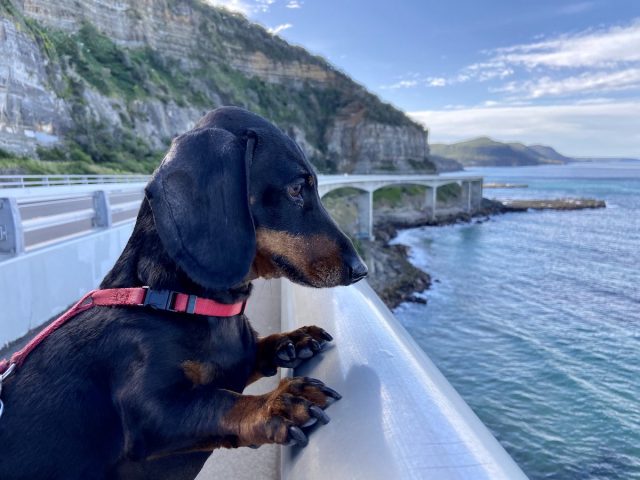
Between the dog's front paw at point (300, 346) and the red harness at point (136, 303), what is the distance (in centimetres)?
42

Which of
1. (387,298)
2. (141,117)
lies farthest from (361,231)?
(141,117)

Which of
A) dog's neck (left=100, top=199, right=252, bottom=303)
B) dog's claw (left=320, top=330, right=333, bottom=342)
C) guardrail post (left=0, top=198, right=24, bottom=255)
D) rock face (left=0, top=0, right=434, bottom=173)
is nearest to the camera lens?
dog's neck (left=100, top=199, right=252, bottom=303)

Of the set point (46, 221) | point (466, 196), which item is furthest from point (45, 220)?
point (466, 196)

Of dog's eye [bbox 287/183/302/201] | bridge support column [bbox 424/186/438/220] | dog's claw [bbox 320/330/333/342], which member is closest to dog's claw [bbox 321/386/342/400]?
dog's claw [bbox 320/330/333/342]

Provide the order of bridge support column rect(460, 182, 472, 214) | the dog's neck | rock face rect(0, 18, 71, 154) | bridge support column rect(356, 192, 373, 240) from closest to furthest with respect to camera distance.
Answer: the dog's neck
rock face rect(0, 18, 71, 154)
bridge support column rect(356, 192, 373, 240)
bridge support column rect(460, 182, 472, 214)

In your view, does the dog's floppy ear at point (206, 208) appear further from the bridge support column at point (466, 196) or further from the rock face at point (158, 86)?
the bridge support column at point (466, 196)

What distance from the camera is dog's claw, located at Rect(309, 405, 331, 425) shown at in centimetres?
145

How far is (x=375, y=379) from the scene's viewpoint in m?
1.52

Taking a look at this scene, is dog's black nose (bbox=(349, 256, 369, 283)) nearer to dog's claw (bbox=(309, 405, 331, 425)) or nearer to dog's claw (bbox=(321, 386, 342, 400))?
dog's claw (bbox=(321, 386, 342, 400))

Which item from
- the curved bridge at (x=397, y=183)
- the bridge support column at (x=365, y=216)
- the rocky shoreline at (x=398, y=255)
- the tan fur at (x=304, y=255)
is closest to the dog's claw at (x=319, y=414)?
the tan fur at (x=304, y=255)

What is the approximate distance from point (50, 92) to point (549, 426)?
3917 centimetres

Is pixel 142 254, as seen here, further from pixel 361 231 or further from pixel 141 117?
pixel 141 117

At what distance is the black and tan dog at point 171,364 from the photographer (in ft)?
5.06

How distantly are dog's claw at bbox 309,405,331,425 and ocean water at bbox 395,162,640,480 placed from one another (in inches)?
544
